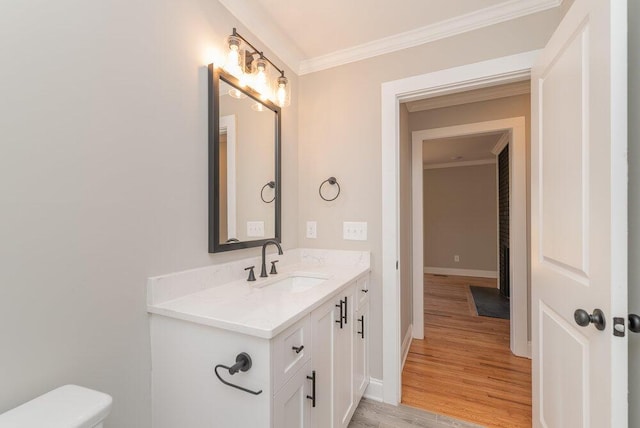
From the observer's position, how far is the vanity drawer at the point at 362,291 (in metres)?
1.68

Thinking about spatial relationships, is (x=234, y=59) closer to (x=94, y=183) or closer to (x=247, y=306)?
(x=94, y=183)

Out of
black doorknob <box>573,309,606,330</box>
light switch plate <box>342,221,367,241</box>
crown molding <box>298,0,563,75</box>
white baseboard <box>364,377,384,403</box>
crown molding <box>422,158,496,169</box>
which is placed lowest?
white baseboard <box>364,377,384,403</box>

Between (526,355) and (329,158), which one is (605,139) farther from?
(526,355)

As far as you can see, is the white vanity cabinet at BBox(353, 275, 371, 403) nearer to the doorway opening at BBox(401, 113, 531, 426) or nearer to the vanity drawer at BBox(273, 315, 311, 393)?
the doorway opening at BBox(401, 113, 531, 426)

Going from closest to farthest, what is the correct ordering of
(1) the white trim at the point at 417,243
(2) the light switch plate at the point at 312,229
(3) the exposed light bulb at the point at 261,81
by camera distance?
(3) the exposed light bulb at the point at 261,81 < (2) the light switch plate at the point at 312,229 < (1) the white trim at the point at 417,243

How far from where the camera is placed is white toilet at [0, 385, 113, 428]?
0.68 metres

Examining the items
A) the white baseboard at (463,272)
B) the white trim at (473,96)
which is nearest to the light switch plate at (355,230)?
the white trim at (473,96)

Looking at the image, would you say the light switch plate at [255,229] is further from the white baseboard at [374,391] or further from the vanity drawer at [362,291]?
the white baseboard at [374,391]

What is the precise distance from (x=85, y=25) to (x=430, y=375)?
2782mm

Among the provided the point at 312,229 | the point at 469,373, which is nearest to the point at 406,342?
the point at 469,373

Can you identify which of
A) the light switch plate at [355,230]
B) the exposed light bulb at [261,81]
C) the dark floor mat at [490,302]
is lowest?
the dark floor mat at [490,302]

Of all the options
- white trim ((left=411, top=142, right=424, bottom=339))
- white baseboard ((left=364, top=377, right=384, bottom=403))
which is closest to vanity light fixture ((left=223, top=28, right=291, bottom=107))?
white trim ((left=411, top=142, right=424, bottom=339))

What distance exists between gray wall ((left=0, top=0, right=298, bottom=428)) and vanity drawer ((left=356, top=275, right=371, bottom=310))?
0.92m

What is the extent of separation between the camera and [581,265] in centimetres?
99
